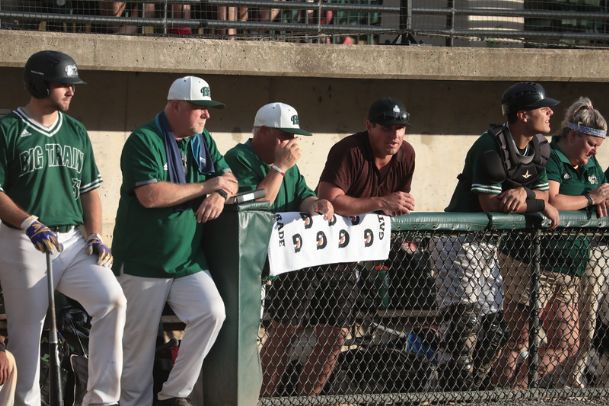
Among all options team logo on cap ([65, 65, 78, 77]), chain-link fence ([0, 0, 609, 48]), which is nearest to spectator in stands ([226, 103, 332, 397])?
team logo on cap ([65, 65, 78, 77])

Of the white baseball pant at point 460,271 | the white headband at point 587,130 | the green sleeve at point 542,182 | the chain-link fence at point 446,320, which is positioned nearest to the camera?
the chain-link fence at point 446,320

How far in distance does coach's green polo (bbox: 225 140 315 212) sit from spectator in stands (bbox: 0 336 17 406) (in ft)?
5.58

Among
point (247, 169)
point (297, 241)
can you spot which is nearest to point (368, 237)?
point (297, 241)

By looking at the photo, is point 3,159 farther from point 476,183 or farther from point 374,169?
point 476,183

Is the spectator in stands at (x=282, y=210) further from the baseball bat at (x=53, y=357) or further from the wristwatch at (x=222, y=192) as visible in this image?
the baseball bat at (x=53, y=357)

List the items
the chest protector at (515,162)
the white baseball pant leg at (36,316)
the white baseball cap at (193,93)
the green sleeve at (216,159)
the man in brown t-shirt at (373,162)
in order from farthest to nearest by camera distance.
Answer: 1. the chest protector at (515,162)
2. the man in brown t-shirt at (373,162)
3. the green sleeve at (216,159)
4. the white baseball cap at (193,93)
5. the white baseball pant leg at (36,316)

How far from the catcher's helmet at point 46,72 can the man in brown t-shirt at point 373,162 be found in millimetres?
1653

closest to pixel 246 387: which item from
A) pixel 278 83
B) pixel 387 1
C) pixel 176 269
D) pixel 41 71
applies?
pixel 176 269

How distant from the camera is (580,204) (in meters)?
7.48

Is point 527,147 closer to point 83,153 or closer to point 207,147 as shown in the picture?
point 207,147

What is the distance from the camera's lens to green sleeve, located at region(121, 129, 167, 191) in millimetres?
6105

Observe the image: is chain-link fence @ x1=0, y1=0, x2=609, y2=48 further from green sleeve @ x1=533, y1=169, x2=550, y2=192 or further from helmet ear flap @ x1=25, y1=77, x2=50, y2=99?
helmet ear flap @ x1=25, y1=77, x2=50, y2=99

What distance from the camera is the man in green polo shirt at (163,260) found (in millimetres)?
6062

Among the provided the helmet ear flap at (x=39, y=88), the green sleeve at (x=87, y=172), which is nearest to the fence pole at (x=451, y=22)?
the green sleeve at (x=87, y=172)
